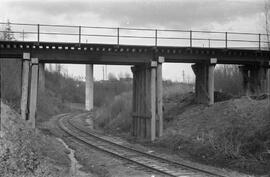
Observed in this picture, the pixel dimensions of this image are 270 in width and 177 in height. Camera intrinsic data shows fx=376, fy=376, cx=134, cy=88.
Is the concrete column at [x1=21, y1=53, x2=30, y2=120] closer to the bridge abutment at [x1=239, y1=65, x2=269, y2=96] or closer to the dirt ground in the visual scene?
the dirt ground

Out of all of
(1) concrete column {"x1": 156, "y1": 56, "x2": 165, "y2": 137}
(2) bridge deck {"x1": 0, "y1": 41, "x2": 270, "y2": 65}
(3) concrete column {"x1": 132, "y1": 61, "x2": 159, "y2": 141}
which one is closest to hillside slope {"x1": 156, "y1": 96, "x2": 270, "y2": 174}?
(1) concrete column {"x1": 156, "y1": 56, "x2": 165, "y2": 137}

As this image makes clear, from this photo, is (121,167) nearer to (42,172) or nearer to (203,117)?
(42,172)

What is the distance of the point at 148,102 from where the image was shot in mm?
24688

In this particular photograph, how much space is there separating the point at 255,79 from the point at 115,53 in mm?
10529

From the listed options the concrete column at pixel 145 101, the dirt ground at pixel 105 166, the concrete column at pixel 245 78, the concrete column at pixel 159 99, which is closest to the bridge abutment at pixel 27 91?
the dirt ground at pixel 105 166

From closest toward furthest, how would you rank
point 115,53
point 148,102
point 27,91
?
1. point 27,91
2. point 115,53
3. point 148,102

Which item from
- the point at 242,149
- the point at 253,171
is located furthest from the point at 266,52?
the point at 253,171

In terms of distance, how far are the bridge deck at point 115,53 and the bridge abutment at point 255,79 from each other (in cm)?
124

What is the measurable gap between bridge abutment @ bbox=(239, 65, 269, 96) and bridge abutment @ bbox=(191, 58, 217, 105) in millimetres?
3495

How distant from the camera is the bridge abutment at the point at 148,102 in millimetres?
23953

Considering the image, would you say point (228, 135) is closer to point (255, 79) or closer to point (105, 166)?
point (105, 166)

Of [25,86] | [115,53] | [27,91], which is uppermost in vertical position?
[115,53]

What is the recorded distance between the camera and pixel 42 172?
10875mm

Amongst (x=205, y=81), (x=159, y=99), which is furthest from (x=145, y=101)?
(x=205, y=81)
